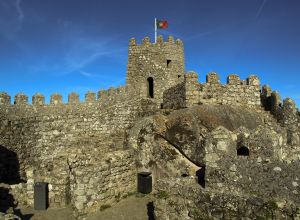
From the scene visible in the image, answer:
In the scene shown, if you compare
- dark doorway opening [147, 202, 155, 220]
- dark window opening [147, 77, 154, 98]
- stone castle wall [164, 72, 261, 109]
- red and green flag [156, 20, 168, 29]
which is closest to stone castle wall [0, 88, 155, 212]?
stone castle wall [164, 72, 261, 109]

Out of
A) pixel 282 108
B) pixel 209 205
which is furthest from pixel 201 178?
pixel 282 108

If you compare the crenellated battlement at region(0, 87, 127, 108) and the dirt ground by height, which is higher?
the crenellated battlement at region(0, 87, 127, 108)

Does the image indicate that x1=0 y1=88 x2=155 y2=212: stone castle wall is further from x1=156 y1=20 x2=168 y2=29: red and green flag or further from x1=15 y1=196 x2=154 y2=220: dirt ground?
x1=156 y1=20 x2=168 y2=29: red and green flag

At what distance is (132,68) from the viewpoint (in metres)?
22.5

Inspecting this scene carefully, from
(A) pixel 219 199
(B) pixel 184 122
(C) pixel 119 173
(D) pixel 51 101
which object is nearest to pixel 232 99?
(B) pixel 184 122

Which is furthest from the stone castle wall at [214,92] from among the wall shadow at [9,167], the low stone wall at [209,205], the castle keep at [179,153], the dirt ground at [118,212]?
the wall shadow at [9,167]

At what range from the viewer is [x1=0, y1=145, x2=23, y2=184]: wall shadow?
1380 centimetres

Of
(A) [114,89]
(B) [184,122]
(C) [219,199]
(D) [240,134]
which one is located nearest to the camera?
(C) [219,199]

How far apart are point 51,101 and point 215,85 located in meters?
17.2

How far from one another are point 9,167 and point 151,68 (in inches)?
494

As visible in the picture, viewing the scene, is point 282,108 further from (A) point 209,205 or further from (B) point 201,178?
(A) point 209,205

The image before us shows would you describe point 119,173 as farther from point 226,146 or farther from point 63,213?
point 226,146

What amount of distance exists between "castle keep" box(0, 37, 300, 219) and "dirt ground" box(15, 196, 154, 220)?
340 millimetres

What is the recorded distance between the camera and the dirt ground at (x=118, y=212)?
360 inches
